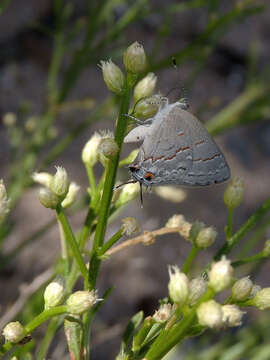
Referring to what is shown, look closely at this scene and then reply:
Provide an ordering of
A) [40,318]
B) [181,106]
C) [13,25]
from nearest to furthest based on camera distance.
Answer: [40,318] → [181,106] → [13,25]

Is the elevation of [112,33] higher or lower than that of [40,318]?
higher

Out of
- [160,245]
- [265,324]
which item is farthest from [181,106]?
[160,245]

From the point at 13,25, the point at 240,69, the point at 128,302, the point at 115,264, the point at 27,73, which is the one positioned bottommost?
the point at 128,302

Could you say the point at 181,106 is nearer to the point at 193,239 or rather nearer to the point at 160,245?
the point at 193,239

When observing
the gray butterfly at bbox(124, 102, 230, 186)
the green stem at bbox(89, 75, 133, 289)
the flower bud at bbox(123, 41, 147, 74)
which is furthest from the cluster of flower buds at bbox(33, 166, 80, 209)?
the flower bud at bbox(123, 41, 147, 74)

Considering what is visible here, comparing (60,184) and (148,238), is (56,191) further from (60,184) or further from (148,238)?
(148,238)

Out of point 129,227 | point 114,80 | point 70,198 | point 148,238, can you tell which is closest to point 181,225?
point 148,238
